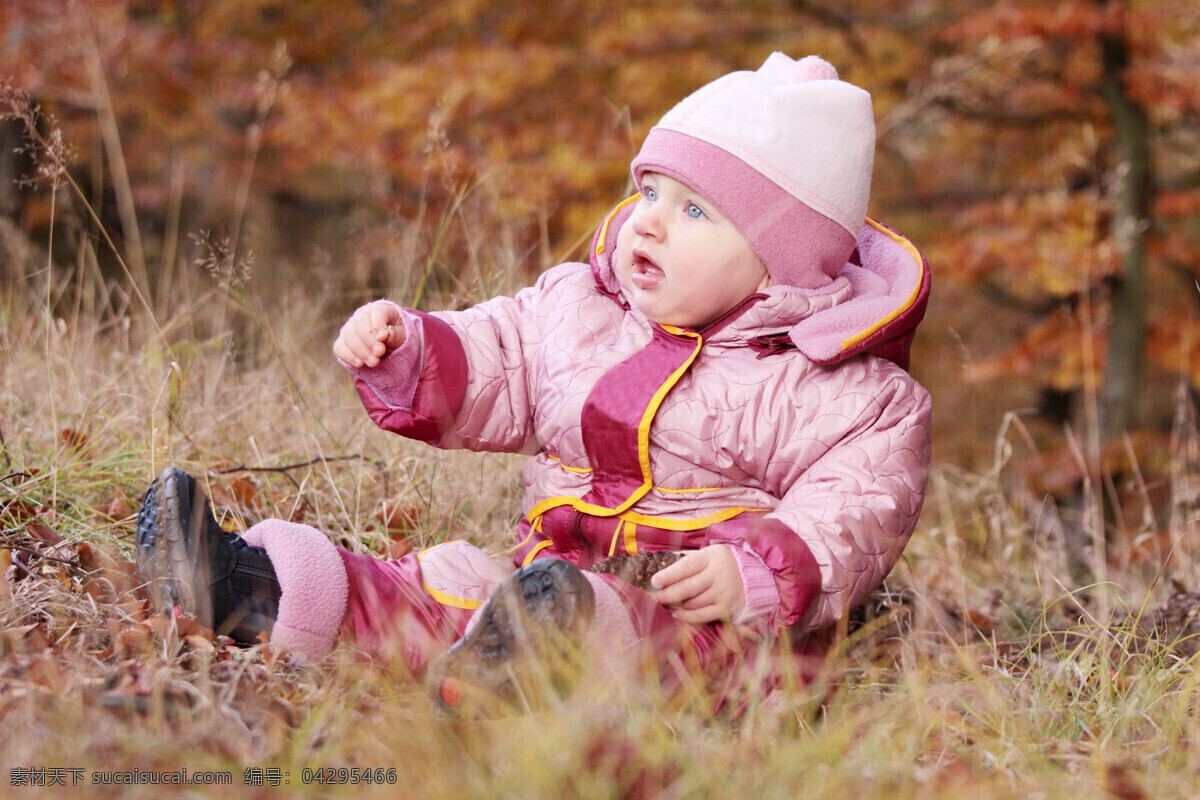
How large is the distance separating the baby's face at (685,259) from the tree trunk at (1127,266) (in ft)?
17.9

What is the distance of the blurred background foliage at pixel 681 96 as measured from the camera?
6316mm

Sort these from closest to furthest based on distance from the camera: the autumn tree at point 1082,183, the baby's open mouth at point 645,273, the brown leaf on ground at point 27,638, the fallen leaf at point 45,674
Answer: the fallen leaf at point 45,674 < the brown leaf on ground at point 27,638 < the baby's open mouth at point 645,273 < the autumn tree at point 1082,183

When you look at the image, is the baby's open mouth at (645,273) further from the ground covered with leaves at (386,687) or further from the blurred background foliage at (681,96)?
the blurred background foliage at (681,96)

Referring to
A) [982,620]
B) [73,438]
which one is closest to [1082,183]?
[982,620]

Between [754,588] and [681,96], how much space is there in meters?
5.51

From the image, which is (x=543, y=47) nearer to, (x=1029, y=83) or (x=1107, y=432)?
(x=1029, y=83)

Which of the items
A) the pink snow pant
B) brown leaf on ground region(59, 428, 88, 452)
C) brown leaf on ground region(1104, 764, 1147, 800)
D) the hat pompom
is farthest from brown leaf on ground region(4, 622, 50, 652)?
the hat pompom

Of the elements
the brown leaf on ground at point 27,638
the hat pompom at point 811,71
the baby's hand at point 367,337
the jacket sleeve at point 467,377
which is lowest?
the brown leaf on ground at point 27,638

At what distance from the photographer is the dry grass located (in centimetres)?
125

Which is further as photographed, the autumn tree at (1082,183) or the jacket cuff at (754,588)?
the autumn tree at (1082,183)

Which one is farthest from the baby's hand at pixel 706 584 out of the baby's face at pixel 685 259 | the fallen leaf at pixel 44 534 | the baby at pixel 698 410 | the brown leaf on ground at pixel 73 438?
the brown leaf on ground at pixel 73 438

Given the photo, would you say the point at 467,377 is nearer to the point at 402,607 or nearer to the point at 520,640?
the point at 402,607

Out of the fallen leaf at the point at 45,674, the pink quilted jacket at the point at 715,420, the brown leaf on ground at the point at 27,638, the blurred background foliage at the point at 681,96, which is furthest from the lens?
the blurred background foliage at the point at 681,96

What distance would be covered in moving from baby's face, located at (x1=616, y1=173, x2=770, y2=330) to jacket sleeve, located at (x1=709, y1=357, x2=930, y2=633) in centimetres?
25
